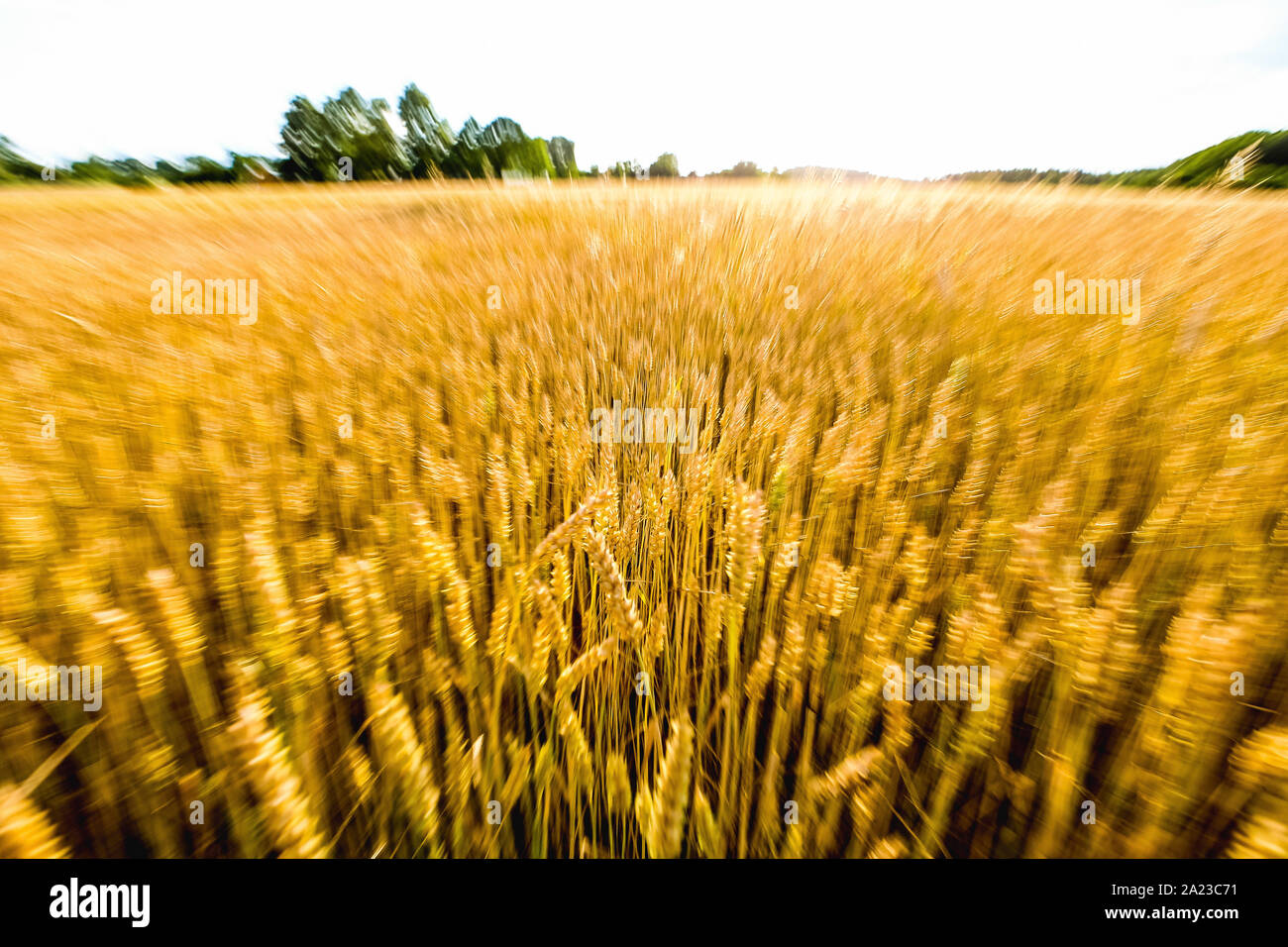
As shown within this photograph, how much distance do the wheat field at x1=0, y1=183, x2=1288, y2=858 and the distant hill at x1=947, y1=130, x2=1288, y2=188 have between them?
7.3 inches

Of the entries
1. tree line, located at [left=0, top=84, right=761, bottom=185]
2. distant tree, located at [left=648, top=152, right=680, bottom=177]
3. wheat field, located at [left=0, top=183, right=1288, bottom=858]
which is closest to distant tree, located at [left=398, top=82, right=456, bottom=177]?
tree line, located at [left=0, top=84, right=761, bottom=185]

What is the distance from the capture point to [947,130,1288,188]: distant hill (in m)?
1.13

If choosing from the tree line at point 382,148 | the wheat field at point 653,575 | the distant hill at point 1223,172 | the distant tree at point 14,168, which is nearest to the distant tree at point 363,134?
the tree line at point 382,148

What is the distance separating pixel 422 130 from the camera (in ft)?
21.4

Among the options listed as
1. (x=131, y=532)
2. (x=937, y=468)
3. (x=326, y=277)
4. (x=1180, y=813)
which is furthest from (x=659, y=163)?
(x=1180, y=813)

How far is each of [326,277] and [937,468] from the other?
2137 mm

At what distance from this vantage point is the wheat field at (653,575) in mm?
570

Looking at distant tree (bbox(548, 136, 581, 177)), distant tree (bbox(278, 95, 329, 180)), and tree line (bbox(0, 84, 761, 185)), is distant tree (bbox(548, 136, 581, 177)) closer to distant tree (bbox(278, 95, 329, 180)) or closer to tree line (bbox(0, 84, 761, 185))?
tree line (bbox(0, 84, 761, 185))

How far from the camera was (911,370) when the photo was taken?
1.37 m

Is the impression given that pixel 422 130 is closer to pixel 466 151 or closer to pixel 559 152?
pixel 466 151

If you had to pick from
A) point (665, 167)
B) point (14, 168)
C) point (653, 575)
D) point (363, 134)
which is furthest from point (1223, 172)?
point (363, 134)

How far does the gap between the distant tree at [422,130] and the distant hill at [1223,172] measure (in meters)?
6.05

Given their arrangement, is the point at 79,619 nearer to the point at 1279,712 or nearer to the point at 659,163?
the point at 1279,712

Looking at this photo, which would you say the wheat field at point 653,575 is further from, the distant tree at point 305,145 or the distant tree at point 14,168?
the distant tree at point 305,145
